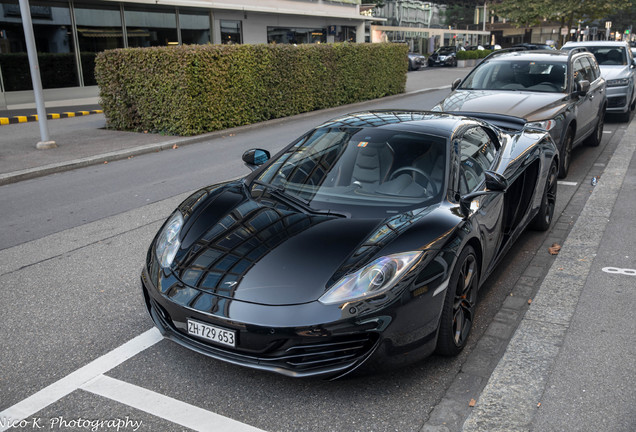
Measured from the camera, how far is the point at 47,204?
26.4 feet

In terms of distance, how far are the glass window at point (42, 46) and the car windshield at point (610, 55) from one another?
17287mm

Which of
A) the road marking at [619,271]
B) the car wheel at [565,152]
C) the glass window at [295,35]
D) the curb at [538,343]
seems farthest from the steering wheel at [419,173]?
the glass window at [295,35]

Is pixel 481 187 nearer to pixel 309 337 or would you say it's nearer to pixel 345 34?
pixel 309 337

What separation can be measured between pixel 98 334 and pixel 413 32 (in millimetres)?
57555

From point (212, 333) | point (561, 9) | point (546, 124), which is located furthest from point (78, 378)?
point (561, 9)

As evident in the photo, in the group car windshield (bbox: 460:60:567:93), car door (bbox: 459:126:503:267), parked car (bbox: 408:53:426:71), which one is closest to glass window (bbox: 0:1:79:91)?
car windshield (bbox: 460:60:567:93)

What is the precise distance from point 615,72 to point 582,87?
6440mm

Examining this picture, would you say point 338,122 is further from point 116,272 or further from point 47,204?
point 47,204

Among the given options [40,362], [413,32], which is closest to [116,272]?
[40,362]

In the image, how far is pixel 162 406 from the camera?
3.21 m

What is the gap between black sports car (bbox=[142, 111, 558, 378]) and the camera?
3.12 metres

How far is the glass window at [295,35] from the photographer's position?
30594mm

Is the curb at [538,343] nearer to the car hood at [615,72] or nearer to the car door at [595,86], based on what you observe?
the car door at [595,86]

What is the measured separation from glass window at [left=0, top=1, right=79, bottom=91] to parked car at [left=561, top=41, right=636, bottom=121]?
54.1ft
